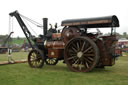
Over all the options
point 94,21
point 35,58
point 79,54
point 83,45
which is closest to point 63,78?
point 79,54

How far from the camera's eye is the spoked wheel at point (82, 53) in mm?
7741

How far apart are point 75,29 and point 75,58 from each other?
4.96 feet

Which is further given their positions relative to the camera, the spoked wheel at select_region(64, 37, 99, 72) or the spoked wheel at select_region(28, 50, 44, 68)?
the spoked wheel at select_region(28, 50, 44, 68)

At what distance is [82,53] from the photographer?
8102 mm

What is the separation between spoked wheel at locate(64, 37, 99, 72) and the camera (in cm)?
774

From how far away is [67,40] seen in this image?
889 cm

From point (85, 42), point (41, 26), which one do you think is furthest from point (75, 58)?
point (41, 26)

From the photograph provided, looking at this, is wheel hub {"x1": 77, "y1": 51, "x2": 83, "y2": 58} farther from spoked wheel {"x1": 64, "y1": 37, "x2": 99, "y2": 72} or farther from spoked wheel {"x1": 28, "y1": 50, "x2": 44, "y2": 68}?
spoked wheel {"x1": 28, "y1": 50, "x2": 44, "y2": 68}

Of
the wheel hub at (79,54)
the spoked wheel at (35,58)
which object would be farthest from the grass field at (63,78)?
the spoked wheel at (35,58)

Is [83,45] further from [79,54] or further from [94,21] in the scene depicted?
[94,21]

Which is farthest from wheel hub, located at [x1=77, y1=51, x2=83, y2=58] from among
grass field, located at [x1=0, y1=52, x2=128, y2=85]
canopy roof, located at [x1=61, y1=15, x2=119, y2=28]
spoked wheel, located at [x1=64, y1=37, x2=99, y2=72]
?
canopy roof, located at [x1=61, y1=15, x2=119, y2=28]

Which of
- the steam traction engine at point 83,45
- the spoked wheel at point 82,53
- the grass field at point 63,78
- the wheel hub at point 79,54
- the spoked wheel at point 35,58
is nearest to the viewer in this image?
the grass field at point 63,78

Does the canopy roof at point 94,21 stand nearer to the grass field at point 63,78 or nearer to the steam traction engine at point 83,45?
the steam traction engine at point 83,45

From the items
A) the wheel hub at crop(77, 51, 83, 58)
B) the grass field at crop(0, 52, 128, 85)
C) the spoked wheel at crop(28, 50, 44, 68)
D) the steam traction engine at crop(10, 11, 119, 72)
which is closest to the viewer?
the grass field at crop(0, 52, 128, 85)
